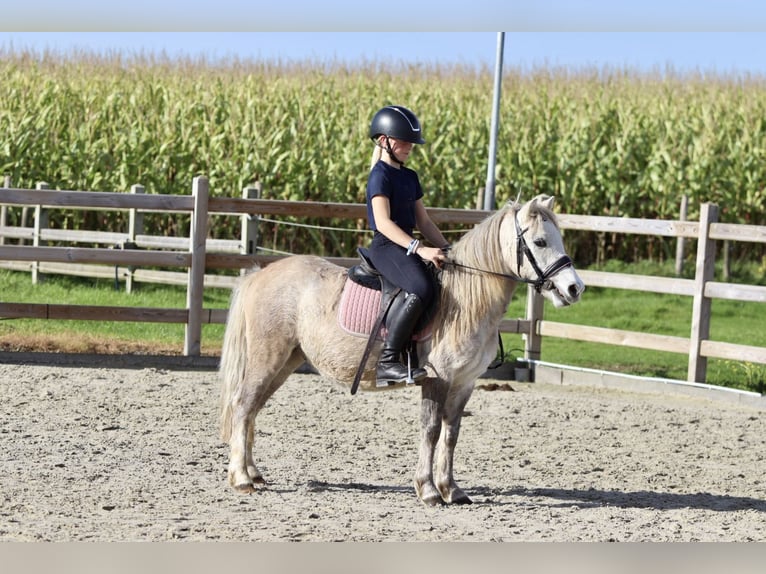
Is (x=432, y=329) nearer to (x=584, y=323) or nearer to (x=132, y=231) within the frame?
(x=584, y=323)

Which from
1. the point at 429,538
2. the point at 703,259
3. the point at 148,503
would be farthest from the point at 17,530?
the point at 703,259

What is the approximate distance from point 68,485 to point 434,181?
13378 millimetres

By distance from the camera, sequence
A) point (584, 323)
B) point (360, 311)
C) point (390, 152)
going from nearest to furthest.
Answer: point (390, 152) < point (360, 311) < point (584, 323)

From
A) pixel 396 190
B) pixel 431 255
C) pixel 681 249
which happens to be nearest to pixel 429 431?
pixel 431 255

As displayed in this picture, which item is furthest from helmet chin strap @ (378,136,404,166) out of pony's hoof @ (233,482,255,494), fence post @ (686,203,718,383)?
fence post @ (686,203,718,383)

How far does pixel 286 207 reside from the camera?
34.6 feet

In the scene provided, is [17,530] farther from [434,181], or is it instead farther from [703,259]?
[434,181]

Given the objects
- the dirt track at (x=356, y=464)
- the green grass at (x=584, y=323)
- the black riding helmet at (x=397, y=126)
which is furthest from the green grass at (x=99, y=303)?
the black riding helmet at (x=397, y=126)

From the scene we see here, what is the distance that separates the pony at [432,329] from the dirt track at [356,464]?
337mm

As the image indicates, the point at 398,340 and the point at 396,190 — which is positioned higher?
the point at 396,190

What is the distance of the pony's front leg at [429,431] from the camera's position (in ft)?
18.8

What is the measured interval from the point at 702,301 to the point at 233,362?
17.8 feet

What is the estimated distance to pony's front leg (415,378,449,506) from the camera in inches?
226

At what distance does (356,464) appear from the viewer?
6793mm
